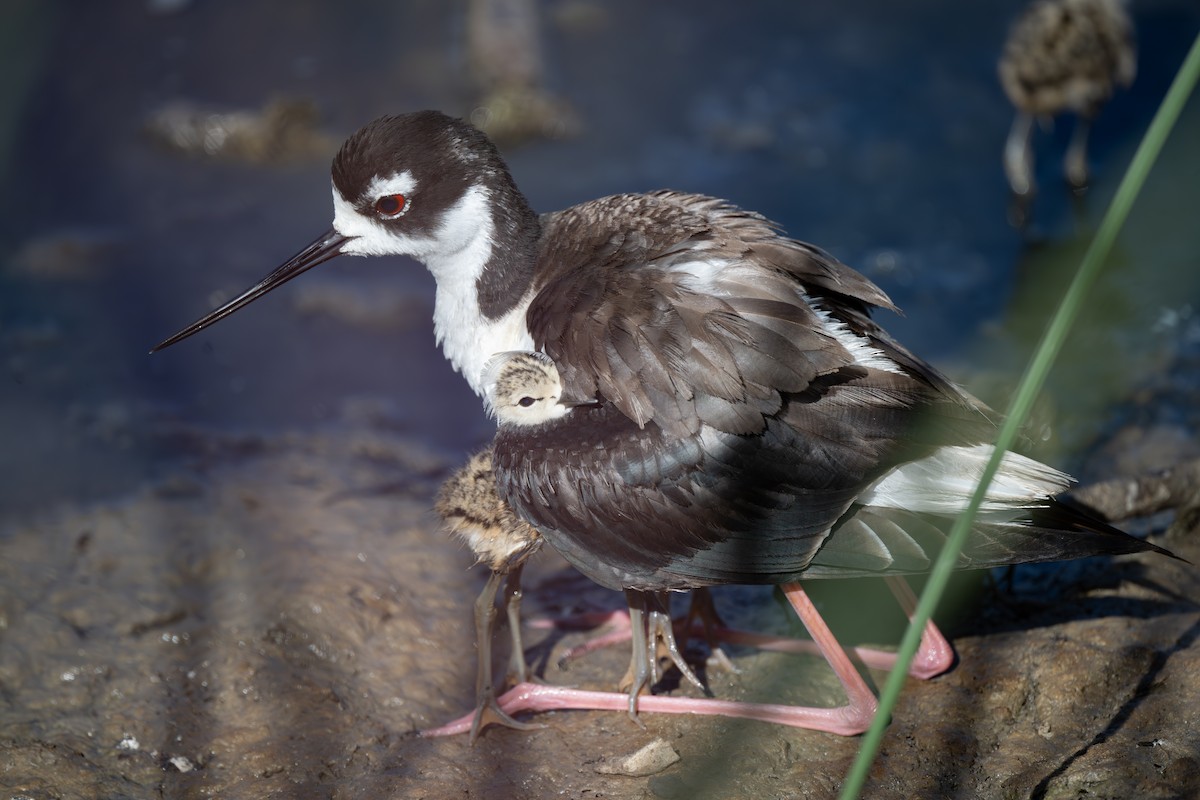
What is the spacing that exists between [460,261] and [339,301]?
8.86 ft

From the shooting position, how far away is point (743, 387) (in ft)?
11.6

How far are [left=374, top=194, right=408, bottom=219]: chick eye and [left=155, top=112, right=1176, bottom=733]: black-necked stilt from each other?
0.73 metres

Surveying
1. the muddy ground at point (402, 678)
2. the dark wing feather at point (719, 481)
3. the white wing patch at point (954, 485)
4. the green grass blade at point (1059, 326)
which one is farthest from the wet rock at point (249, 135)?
the green grass blade at point (1059, 326)

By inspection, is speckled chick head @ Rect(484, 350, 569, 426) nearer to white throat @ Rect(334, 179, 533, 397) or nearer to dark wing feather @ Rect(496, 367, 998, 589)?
dark wing feather @ Rect(496, 367, 998, 589)

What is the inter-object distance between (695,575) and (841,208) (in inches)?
175

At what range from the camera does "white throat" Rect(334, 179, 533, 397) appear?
429cm

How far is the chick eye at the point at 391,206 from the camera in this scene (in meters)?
4.34

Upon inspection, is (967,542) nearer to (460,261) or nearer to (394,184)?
(460,261)

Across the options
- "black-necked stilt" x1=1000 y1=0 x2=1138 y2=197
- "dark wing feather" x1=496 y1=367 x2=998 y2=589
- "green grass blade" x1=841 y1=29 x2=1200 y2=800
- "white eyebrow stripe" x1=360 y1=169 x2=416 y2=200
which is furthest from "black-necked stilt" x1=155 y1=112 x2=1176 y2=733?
"black-necked stilt" x1=1000 y1=0 x2=1138 y2=197

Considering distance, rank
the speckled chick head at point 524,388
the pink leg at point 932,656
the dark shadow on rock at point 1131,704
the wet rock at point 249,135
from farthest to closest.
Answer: the wet rock at point 249,135 < the pink leg at point 932,656 < the speckled chick head at point 524,388 < the dark shadow on rock at point 1131,704

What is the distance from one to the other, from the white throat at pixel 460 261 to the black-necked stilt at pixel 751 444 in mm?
308

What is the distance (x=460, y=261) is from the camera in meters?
4.43

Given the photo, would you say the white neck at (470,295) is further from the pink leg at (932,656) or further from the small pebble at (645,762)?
the pink leg at (932,656)

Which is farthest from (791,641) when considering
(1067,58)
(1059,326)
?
(1067,58)
